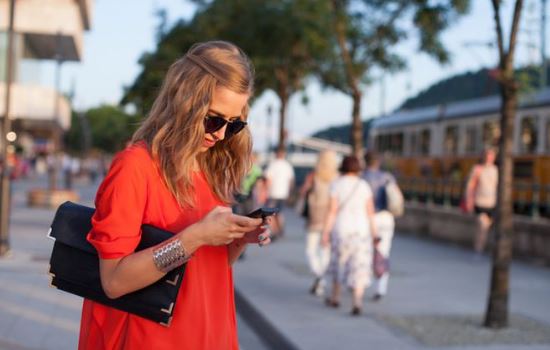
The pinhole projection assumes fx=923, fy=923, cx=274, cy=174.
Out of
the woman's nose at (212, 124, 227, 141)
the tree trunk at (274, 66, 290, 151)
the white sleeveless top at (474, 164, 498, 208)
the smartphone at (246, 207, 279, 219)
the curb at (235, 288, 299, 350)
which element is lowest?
the curb at (235, 288, 299, 350)

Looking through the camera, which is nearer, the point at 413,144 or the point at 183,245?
the point at 183,245

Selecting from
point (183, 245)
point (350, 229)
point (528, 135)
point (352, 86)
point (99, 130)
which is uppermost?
point (99, 130)

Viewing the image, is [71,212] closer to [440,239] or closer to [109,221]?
[109,221]

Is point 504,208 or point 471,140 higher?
point 471,140

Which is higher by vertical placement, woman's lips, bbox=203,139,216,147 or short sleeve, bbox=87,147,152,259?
woman's lips, bbox=203,139,216,147

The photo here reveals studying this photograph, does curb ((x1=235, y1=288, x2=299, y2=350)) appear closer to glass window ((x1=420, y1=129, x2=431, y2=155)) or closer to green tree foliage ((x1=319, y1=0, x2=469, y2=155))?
green tree foliage ((x1=319, y1=0, x2=469, y2=155))

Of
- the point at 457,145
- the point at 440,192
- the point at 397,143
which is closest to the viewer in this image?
the point at 440,192

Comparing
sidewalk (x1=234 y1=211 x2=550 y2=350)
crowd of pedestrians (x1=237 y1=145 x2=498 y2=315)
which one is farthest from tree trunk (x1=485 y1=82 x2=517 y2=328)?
crowd of pedestrians (x1=237 y1=145 x2=498 y2=315)

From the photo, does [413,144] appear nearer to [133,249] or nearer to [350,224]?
[350,224]

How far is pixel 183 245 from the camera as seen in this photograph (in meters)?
2.53

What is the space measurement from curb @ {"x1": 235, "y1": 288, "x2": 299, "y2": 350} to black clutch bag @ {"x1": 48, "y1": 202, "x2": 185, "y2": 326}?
463 cm

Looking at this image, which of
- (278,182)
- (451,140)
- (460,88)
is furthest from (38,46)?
(278,182)

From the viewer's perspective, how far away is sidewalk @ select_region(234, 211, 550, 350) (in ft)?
24.9

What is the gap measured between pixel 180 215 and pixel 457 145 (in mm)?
25830
